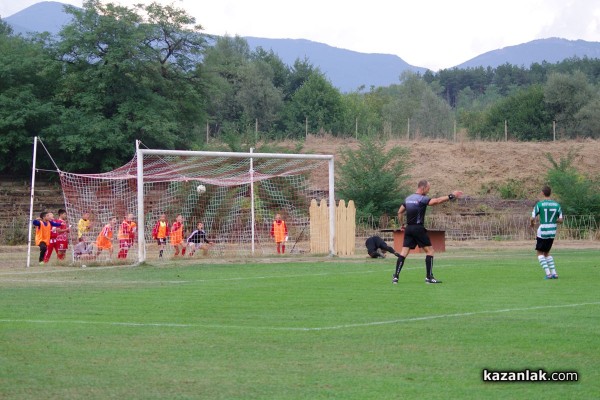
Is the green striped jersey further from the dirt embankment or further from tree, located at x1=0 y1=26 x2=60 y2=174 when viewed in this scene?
the dirt embankment

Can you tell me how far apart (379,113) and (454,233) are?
222ft

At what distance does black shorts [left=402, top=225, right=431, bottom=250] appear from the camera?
18.8m

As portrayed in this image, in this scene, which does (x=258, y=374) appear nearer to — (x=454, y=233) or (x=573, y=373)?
(x=573, y=373)

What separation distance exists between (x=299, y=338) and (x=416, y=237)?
768 cm

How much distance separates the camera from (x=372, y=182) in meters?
49.0

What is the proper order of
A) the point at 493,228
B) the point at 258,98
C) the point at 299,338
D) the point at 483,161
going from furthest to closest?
the point at 258,98 < the point at 483,161 < the point at 493,228 < the point at 299,338

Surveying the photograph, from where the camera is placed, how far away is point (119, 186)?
41219 mm

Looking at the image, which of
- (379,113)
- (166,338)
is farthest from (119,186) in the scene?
(379,113)

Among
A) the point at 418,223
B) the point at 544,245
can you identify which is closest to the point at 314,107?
the point at 544,245

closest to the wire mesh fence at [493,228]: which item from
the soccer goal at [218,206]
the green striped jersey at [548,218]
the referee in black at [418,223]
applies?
the soccer goal at [218,206]

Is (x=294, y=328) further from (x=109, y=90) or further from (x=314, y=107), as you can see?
(x=314, y=107)

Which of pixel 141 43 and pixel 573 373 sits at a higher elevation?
pixel 141 43

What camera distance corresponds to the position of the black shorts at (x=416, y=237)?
18.8m

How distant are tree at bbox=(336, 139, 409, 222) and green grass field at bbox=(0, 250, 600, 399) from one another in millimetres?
28181
